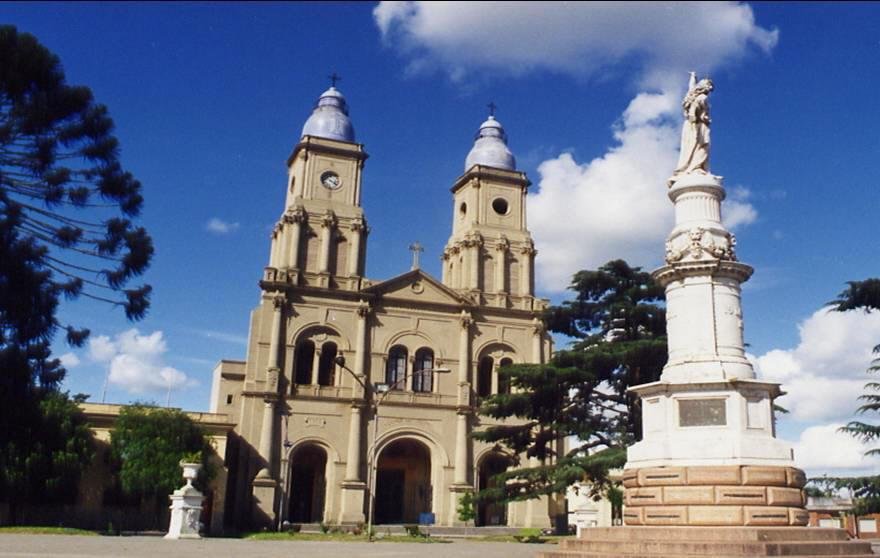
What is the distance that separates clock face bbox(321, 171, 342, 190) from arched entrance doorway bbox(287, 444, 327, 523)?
14.3 meters

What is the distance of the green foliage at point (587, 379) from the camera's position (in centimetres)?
2909

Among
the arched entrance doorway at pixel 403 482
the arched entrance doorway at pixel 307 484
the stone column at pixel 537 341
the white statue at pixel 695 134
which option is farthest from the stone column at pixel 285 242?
the white statue at pixel 695 134

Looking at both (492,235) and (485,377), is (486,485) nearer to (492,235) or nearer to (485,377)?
(485,377)

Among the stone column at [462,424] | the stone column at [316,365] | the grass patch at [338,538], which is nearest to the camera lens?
the grass patch at [338,538]

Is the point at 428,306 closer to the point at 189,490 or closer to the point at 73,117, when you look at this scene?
the point at 189,490

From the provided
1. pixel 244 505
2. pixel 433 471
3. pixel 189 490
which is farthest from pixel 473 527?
pixel 189 490

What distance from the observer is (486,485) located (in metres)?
45.1

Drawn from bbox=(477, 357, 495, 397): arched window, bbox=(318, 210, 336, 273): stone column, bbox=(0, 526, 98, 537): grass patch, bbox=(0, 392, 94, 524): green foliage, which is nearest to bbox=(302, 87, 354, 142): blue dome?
bbox=(318, 210, 336, 273): stone column

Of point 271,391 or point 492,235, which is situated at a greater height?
point 492,235

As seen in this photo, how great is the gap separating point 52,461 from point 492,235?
84.3 ft

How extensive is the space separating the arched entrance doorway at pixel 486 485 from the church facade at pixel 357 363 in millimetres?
106

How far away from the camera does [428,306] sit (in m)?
46.7

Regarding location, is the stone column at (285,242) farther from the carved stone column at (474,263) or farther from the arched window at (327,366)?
the carved stone column at (474,263)

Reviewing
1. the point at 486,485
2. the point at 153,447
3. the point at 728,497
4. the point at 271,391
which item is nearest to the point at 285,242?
the point at 271,391
